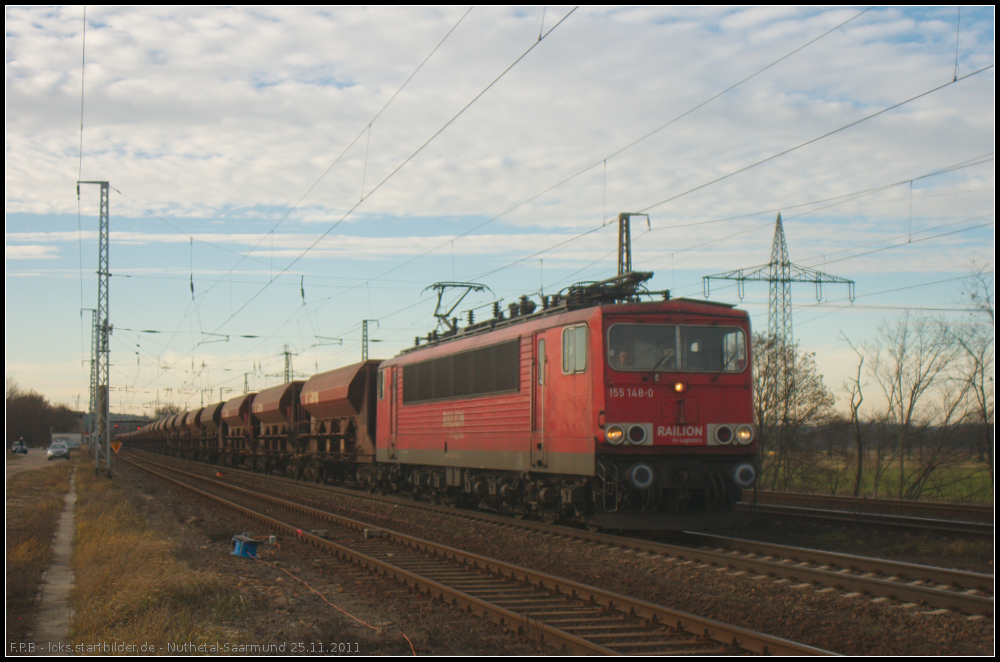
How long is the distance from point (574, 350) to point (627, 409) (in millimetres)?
1355

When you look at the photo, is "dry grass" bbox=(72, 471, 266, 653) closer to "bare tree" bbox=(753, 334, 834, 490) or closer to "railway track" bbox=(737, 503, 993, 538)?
"railway track" bbox=(737, 503, 993, 538)

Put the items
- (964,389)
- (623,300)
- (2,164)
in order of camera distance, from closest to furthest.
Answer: (2,164), (623,300), (964,389)

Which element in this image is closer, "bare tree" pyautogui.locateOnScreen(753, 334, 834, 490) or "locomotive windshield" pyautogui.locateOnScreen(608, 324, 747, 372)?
"locomotive windshield" pyautogui.locateOnScreen(608, 324, 747, 372)

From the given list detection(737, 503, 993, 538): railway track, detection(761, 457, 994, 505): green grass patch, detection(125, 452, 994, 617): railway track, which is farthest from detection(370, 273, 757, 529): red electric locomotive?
detection(761, 457, 994, 505): green grass patch

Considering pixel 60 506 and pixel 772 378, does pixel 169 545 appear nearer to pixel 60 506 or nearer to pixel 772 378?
pixel 60 506

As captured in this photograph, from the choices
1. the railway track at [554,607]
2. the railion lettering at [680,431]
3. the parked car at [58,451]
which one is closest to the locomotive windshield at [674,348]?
the railion lettering at [680,431]

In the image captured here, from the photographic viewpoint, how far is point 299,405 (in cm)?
3344

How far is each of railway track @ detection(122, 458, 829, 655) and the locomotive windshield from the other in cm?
378

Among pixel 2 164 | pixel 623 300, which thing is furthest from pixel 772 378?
pixel 2 164

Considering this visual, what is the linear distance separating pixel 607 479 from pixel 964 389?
716 inches

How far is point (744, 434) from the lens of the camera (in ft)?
41.7

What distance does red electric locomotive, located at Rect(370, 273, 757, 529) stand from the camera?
12195mm

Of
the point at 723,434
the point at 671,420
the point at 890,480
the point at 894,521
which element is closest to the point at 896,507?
the point at 894,521

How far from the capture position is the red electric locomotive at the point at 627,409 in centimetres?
1220
